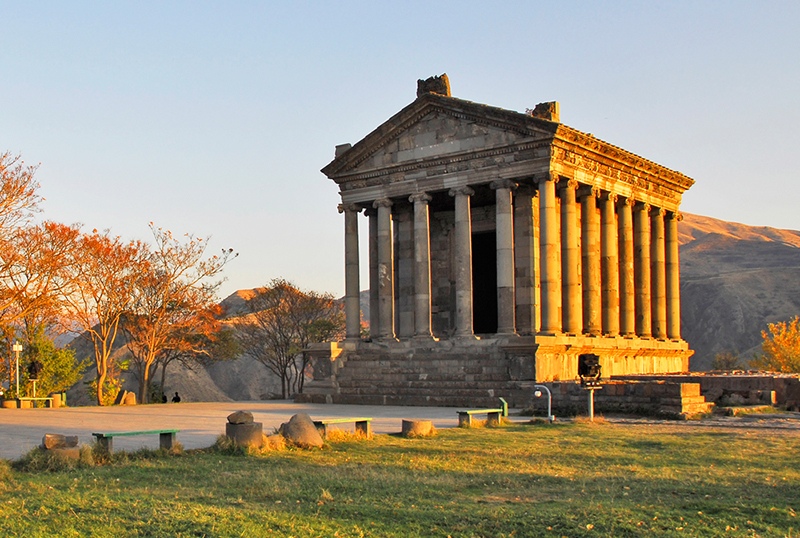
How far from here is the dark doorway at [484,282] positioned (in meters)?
45.6

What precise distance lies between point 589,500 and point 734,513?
5.64 feet

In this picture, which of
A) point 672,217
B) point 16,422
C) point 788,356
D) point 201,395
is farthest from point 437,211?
point 201,395

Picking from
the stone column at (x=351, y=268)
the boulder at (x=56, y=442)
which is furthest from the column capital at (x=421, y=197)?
Answer: the boulder at (x=56, y=442)

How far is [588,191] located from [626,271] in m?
6.21

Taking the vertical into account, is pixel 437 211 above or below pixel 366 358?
above

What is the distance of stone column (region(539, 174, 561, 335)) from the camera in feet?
122

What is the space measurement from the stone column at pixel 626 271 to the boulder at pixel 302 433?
93.9 ft

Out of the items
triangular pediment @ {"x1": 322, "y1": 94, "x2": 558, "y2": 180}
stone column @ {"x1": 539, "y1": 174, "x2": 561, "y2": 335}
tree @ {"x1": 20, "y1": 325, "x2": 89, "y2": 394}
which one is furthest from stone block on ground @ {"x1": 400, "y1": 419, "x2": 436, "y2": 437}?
tree @ {"x1": 20, "y1": 325, "x2": 89, "y2": 394}

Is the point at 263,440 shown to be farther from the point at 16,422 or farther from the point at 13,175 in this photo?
the point at 13,175

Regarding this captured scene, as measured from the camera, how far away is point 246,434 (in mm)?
16516

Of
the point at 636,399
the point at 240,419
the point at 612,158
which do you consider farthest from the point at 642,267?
the point at 240,419

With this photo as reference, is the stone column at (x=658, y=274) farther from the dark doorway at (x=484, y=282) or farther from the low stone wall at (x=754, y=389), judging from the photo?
the low stone wall at (x=754, y=389)

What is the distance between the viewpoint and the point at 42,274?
41281 millimetres

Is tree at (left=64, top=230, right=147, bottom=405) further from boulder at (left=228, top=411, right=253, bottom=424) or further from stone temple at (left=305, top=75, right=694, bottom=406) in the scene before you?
boulder at (left=228, top=411, right=253, bottom=424)
